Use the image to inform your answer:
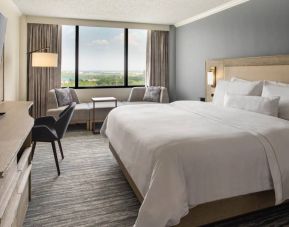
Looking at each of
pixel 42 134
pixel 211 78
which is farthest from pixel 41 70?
pixel 211 78

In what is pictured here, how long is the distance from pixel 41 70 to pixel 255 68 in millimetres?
4655

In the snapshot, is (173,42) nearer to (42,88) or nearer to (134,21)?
(134,21)

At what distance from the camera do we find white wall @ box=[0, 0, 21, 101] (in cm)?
433

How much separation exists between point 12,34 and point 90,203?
3967mm

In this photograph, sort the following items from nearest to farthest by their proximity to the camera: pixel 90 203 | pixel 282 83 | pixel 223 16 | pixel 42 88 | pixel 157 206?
pixel 157 206
pixel 90 203
pixel 282 83
pixel 223 16
pixel 42 88

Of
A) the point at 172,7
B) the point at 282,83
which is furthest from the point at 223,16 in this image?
the point at 282,83

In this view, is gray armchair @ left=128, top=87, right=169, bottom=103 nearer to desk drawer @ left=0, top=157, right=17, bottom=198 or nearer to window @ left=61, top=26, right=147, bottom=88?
window @ left=61, top=26, right=147, bottom=88

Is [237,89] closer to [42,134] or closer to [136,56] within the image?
[42,134]

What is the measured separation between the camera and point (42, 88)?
238 inches

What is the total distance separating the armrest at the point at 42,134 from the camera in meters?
3.05

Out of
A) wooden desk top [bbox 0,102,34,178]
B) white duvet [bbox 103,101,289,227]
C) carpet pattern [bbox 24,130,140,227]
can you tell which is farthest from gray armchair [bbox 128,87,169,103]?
white duvet [bbox 103,101,289,227]

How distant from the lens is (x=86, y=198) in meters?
2.57

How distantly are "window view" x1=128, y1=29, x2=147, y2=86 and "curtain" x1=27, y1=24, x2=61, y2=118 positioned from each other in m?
1.84

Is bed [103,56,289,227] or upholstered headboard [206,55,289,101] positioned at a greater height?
upholstered headboard [206,55,289,101]
